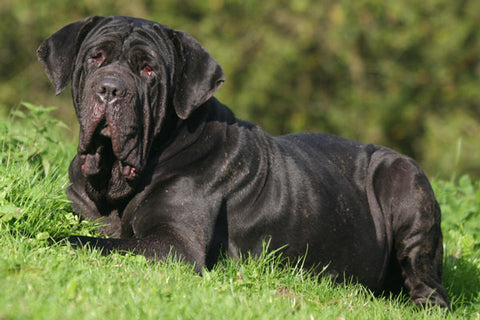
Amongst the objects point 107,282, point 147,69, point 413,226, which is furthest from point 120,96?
point 413,226

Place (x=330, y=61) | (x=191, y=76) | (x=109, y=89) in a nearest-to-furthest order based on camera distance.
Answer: (x=109, y=89) → (x=191, y=76) → (x=330, y=61)

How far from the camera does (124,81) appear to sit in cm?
407

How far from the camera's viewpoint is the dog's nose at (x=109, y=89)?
3996 millimetres

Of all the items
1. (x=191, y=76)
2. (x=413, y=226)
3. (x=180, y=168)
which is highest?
(x=191, y=76)

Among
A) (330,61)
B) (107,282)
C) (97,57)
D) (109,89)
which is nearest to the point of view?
(107,282)

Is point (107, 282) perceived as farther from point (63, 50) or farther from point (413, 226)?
point (413, 226)

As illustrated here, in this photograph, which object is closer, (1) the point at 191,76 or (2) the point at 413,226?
(1) the point at 191,76

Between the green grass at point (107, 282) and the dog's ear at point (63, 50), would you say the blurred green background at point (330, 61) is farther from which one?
the dog's ear at point (63, 50)

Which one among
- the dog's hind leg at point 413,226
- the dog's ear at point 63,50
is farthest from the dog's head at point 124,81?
the dog's hind leg at point 413,226

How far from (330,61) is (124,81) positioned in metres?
12.9

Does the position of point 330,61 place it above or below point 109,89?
below

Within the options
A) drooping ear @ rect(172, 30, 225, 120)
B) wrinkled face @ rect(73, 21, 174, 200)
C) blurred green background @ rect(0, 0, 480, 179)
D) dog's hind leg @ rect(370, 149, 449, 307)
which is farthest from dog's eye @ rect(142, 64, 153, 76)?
blurred green background @ rect(0, 0, 480, 179)

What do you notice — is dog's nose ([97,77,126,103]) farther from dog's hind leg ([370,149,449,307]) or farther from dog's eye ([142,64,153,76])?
dog's hind leg ([370,149,449,307])

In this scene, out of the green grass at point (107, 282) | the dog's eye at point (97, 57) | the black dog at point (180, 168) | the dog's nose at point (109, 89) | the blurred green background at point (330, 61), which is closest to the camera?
the green grass at point (107, 282)
